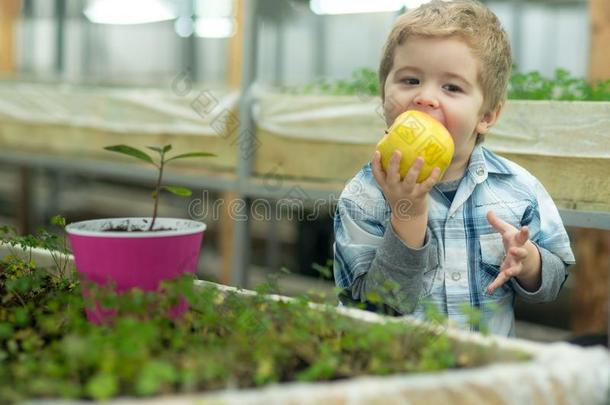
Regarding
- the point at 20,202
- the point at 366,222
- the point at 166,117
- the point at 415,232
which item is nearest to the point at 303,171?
the point at 166,117

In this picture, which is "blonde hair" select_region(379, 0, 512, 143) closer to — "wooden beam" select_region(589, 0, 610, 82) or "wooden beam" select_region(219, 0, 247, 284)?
"wooden beam" select_region(589, 0, 610, 82)

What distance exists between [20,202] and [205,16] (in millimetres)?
1838

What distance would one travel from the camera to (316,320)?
0.81 m

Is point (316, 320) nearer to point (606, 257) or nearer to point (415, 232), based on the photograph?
point (415, 232)

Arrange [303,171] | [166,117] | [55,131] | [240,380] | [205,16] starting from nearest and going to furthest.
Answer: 1. [240,380]
2. [303,171]
3. [166,117]
4. [55,131]
5. [205,16]

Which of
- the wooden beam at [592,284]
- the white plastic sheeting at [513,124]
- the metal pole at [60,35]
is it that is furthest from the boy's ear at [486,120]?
the metal pole at [60,35]

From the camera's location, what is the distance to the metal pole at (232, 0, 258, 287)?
2.54 m

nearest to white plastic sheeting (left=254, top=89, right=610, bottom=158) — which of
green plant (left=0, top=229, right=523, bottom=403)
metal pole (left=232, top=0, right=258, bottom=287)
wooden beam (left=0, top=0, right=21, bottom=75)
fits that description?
metal pole (left=232, top=0, right=258, bottom=287)

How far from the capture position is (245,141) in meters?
2.56

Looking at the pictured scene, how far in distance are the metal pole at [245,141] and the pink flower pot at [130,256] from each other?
1.66 m

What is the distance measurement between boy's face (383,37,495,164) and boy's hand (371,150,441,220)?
6.2 inches

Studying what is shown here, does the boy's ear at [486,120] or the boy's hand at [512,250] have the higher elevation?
the boy's ear at [486,120]

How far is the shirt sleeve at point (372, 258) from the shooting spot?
111 centimetres

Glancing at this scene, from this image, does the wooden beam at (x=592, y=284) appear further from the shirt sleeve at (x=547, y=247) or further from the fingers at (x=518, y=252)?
the fingers at (x=518, y=252)
